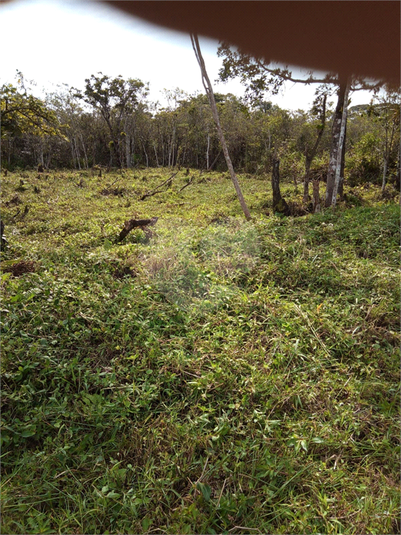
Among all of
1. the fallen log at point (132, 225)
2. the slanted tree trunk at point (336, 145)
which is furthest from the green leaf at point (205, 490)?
the slanted tree trunk at point (336, 145)

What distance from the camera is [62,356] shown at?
7.29ft

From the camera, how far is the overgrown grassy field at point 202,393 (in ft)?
4.74

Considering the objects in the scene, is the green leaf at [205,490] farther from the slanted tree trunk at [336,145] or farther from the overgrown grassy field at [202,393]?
the slanted tree trunk at [336,145]

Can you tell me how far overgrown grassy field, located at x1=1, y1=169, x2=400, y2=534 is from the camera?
1444 mm

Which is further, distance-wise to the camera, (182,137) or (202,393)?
(182,137)

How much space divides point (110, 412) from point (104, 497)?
473 mm

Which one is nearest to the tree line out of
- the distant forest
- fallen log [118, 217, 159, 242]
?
the distant forest

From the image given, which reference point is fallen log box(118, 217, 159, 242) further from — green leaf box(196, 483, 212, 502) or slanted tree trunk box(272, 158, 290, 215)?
green leaf box(196, 483, 212, 502)

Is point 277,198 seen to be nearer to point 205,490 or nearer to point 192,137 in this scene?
point 205,490

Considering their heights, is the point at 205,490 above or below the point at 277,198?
below

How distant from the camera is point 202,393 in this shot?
79.0 inches

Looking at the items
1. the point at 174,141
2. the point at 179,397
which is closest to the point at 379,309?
the point at 179,397

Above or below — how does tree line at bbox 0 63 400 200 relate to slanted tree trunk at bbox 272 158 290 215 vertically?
above

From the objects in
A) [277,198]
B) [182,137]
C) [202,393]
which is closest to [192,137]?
[182,137]
